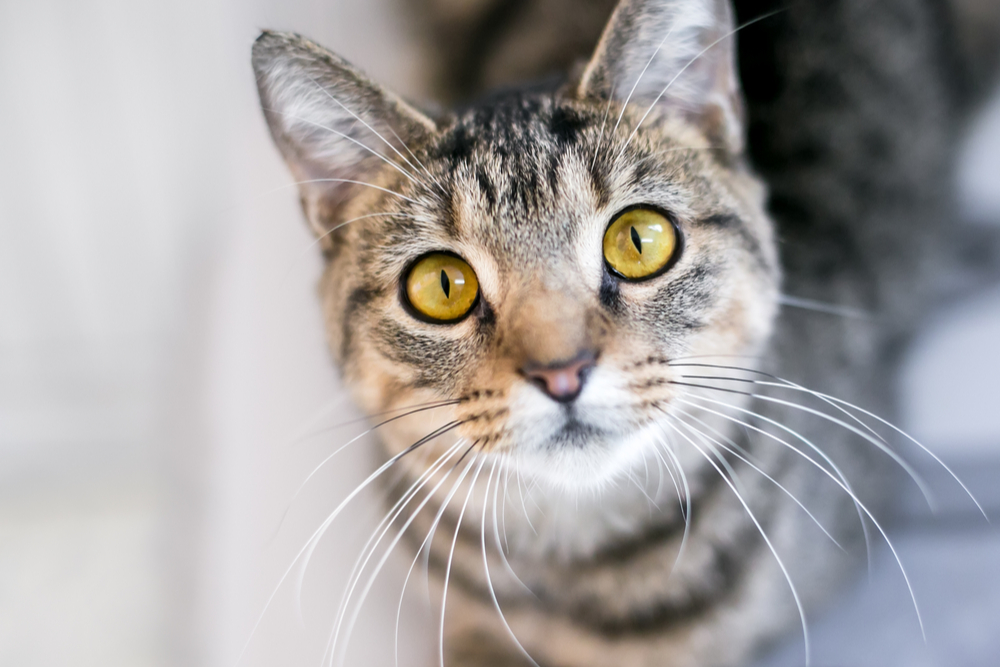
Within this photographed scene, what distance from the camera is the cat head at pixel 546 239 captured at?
0.71 m

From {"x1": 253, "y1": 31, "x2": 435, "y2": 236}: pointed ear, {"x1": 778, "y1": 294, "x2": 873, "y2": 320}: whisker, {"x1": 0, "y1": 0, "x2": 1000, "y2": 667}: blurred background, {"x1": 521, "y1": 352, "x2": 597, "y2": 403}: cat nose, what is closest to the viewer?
{"x1": 521, "y1": 352, "x2": 597, "y2": 403}: cat nose

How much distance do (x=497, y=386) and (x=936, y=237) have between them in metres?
1.17

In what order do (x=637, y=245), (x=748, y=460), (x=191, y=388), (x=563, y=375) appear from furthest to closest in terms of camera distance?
(x=191, y=388), (x=748, y=460), (x=637, y=245), (x=563, y=375)

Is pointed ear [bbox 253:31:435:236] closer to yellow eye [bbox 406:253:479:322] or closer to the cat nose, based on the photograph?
yellow eye [bbox 406:253:479:322]

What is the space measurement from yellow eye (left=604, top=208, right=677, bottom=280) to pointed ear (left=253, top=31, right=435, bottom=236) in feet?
0.88

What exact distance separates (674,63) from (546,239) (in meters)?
0.33

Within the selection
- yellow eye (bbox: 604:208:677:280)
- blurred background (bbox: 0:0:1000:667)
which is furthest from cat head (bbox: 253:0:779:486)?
blurred background (bbox: 0:0:1000:667)

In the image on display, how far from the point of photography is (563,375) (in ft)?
2.16

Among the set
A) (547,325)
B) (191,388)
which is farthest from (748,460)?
(191,388)

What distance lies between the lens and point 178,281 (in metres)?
1.25

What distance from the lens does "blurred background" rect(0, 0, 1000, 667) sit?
100cm

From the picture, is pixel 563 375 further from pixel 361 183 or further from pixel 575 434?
pixel 361 183

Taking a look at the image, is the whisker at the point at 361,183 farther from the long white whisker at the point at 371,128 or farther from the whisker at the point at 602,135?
the whisker at the point at 602,135

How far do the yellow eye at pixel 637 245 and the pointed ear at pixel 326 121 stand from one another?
0.27 meters
